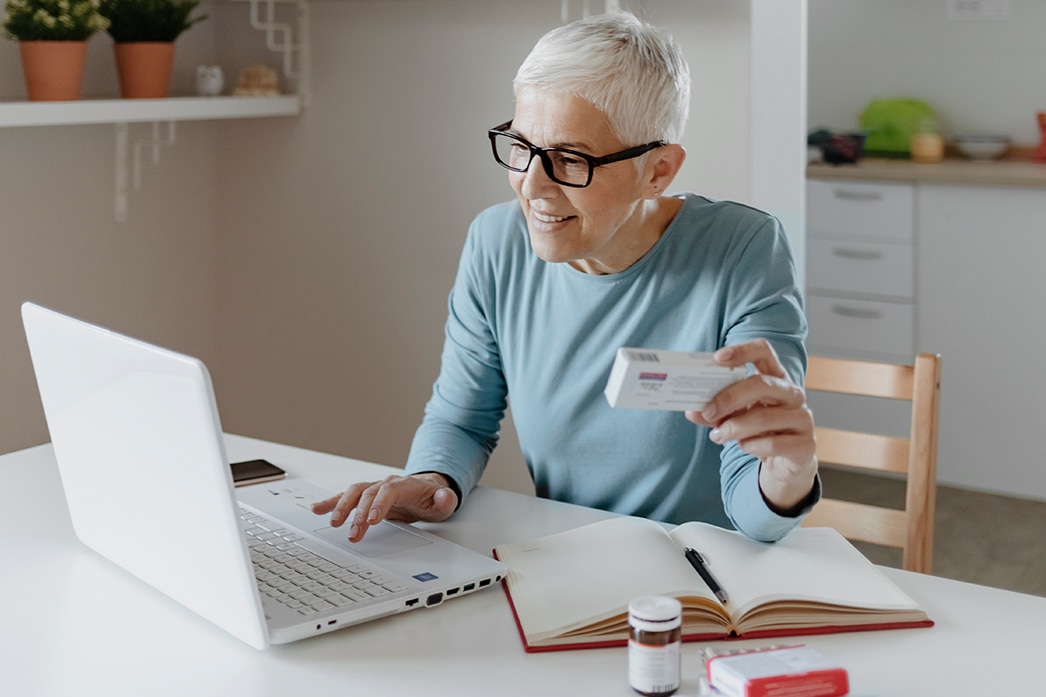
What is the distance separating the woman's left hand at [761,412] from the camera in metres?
1.06

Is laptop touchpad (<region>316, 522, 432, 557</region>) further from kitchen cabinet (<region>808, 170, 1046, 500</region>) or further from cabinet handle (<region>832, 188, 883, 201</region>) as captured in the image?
cabinet handle (<region>832, 188, 883, 201</region>)

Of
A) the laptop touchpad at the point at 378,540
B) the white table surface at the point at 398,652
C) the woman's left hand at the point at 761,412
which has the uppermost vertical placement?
the woman's left hand at the point at 761,412

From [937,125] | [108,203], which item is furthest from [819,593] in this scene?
[937,125]

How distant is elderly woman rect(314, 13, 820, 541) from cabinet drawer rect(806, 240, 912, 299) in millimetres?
2018

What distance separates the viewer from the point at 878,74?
3.85 meters

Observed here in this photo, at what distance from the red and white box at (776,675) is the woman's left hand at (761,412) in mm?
211

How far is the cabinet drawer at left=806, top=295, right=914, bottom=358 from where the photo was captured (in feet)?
11.4

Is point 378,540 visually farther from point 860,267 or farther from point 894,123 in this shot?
point 894,123

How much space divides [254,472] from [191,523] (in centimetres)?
51

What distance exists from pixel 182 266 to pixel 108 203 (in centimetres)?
30

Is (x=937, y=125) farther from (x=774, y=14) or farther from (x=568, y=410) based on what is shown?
(x=568, y=410)

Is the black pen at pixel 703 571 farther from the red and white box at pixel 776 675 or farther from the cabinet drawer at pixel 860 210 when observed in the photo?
the cabinet drawer at pixel 860 210

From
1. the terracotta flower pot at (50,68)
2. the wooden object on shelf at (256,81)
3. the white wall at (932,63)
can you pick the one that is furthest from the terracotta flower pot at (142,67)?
the white wall at (932,63)

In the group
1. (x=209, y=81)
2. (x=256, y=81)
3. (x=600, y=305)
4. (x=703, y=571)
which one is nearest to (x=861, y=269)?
(x=256, y=81)
